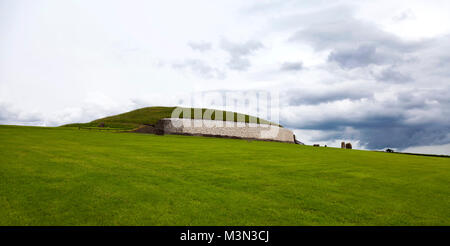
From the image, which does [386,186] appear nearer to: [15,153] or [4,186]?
[4,186]

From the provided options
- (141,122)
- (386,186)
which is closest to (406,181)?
(386,186)

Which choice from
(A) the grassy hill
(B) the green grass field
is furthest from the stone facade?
(B) the green grass field

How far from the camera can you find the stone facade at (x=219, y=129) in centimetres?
5047

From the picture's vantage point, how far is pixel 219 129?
176 feet

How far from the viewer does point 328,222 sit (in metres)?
7.05

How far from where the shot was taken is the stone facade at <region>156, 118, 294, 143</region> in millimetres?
50469

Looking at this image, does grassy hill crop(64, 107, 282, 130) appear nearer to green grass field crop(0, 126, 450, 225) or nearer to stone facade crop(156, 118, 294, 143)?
stone facade crop(156, 118, 294, 143)

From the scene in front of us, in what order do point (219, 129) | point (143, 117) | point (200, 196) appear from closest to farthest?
point (200, 196) < point (219, 129) < point (143, 117)

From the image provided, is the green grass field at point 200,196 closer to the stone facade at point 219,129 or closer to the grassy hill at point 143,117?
the stone facade at point 219,129

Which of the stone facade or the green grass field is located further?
the stone facade

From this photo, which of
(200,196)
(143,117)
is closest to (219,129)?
(143,117)

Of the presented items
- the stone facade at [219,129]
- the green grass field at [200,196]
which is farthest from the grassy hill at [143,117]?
the green grass field at [200,196]

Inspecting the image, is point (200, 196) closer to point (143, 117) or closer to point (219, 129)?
point (219, 129)
